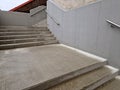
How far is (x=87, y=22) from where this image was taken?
9.09 ft

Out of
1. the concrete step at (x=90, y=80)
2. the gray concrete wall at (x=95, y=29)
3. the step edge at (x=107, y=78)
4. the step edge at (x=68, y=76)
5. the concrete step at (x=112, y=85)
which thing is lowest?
the concrete step at (x=112, y=85)

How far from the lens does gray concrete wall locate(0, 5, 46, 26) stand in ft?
16.2

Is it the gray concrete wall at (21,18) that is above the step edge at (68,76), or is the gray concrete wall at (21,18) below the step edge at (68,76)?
above

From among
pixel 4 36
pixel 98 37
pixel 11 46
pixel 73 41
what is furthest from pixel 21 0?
pixel 98 37

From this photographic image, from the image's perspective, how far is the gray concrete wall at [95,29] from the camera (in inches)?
84.3

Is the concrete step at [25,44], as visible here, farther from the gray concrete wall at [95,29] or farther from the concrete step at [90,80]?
the concrete step at [90,80]

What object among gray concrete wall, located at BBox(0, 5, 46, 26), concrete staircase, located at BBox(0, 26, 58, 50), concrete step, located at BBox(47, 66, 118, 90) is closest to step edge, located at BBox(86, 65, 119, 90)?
concrete step, located at BBox(47, 66, 118, 90)

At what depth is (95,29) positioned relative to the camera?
254 cm

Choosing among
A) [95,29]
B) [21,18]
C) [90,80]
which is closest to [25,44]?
[95,29]

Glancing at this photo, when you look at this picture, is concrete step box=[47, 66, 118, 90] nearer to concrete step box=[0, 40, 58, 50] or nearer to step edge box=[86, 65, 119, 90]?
step edge box=[86, 65, 119, 90]

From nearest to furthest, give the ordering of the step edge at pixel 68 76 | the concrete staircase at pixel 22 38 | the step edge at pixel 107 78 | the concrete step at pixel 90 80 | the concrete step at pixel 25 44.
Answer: the step edge at pixel 68 76 → the concrete step at pixel 90 80 → the step edge at pixel 107 78 → the concrete step at pixel 25 44 → the concrete staircase at pixel 22 38

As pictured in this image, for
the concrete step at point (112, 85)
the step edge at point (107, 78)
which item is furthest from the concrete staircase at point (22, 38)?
the concrete step at point (112, 85)

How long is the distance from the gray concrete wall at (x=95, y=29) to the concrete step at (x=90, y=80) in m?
0.28

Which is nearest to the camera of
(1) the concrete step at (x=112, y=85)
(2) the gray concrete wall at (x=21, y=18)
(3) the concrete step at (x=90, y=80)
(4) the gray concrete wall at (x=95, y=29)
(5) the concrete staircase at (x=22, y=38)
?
(3) the concrete step at (x=90, y=80)
